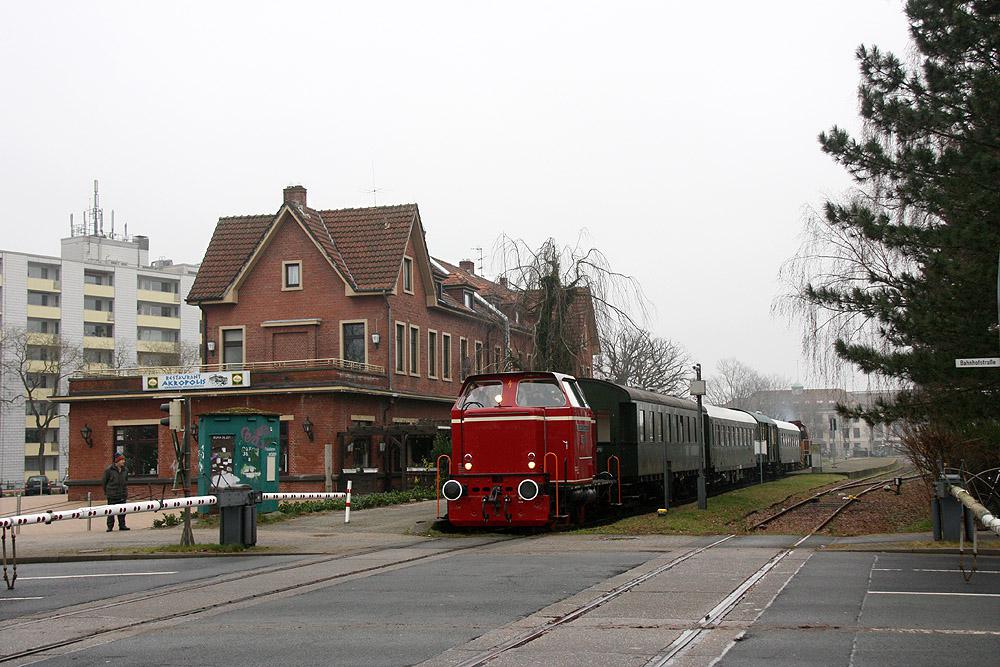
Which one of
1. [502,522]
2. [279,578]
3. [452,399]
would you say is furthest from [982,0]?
[452,399]

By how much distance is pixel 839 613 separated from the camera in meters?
10.5

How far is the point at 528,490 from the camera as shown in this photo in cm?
1981

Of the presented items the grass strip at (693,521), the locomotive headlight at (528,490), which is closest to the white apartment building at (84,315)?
the grass strip at (693,521)

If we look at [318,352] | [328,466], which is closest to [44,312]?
[318,352]

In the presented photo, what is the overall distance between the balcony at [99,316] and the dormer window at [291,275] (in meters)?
62.6

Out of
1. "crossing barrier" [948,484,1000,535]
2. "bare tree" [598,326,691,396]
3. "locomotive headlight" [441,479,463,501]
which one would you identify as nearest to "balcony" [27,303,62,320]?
"bare tree" [598,326,691,396]

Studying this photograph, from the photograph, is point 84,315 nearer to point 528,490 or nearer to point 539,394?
point 539,394

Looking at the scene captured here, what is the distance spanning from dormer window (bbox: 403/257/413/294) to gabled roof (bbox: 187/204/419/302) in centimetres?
119

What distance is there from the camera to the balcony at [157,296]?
107 meters

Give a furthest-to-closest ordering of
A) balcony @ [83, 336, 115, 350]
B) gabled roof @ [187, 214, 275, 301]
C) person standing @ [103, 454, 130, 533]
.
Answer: balcony @ [83, 336, 115, 350] < gabled roof @ [187, 214, 275, 301] < person standing @ [103, 454, 130, 533]

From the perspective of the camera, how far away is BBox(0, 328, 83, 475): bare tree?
281 ft

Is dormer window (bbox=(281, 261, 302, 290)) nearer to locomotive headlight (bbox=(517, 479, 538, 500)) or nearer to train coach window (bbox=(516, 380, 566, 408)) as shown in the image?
train coach window (bbox=(516, 380, 566, 408))

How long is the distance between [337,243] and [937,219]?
2761 centimetres

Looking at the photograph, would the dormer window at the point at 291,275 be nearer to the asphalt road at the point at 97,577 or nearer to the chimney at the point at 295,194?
the chimney at the point at 295,194
